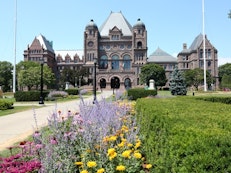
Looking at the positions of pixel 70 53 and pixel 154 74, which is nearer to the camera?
pixel 154 74

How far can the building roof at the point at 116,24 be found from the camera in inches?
4190

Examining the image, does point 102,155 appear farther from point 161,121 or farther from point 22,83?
point 22,83

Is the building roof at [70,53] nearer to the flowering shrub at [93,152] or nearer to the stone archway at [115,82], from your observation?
the stone archway at [115,82]

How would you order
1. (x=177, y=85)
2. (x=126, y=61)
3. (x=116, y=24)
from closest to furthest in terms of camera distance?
(x=177, y=85) < (x=126, y=61) < (x=116, y=24)

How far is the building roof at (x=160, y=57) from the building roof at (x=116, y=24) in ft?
45.7

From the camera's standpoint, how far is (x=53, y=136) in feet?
21.4

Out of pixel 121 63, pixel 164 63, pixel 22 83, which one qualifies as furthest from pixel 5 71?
pixel 164 63

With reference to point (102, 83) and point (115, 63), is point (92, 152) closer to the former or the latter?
point (102, 83)

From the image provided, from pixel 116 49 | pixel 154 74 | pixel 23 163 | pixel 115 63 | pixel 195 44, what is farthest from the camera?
pixel 195 44

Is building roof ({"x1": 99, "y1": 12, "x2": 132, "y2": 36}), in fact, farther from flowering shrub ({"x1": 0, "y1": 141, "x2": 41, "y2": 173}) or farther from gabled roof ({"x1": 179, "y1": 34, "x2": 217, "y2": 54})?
flowering shrub ({"x1": 0, "y1": 141, "x2": 41, "y2": 173})

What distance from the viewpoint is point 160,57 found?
365ft

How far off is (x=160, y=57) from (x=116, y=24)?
69.9 ft

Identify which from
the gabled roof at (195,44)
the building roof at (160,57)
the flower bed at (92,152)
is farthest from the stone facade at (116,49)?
the flower bed at (92,152)

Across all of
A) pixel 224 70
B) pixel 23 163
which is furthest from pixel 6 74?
pixel 23 163
